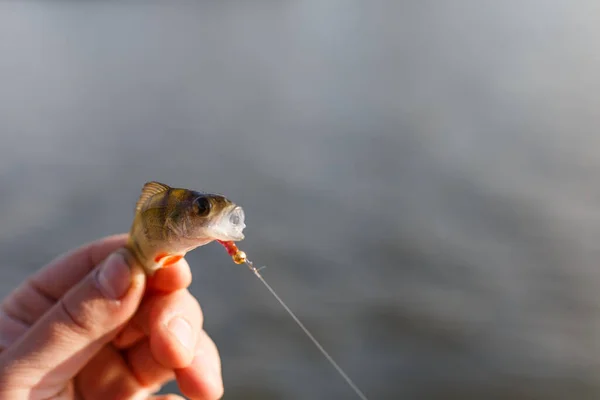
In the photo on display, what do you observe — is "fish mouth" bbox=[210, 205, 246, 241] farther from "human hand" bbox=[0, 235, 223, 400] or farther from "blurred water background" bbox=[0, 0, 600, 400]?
"blurred water background" bbox=[0, 0, 600, 400]

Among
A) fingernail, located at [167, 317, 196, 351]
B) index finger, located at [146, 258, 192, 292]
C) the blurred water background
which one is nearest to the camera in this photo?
fingernail, located at [167, 317, 196, 351]

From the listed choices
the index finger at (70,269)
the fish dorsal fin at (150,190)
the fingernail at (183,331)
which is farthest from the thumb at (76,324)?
the index finger at (70,269)

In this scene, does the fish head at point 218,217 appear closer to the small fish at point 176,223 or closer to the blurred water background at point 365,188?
the small fish at point 176,223

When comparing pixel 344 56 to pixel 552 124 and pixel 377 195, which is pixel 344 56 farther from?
pixel 377 195

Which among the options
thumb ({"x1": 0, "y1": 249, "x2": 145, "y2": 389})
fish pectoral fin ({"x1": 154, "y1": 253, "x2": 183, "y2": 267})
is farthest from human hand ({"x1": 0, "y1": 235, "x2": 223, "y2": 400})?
fish pectoral fin ({"x1": 154, "y1": 253, "x2": 183, "y2": 267})

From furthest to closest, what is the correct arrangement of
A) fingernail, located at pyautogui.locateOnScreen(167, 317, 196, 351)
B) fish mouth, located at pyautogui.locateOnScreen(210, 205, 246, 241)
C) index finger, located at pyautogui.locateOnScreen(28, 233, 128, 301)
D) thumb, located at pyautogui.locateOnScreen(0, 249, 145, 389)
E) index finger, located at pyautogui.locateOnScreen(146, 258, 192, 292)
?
index finger, located at pyautogui.locateOnScreen(28, 233, 128, 301) < index finger, located at pyautogui.locateOnScreen(146, 258, 192, 292) < fingernail, located at pyautogui.locateOnScreen(167, 317, 196, 351) < thumb, located at pyautogui.locateOnScreen(0, 249, 145, 389) < fish mouth, located at pyautogui.locateOnScreen(210, 205, 246, 241)

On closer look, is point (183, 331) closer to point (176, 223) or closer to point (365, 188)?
point (176, 223)

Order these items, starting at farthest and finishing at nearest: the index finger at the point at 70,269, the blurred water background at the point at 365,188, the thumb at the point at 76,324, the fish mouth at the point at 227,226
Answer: the blurred water background at the point at 365,188 < the index finger at the point at 70,269 < the thumb at the point at 76,324 < the fish mouth at the point at 227,226

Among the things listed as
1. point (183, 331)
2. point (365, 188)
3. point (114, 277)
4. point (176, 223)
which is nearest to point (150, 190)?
point (176, 223)
